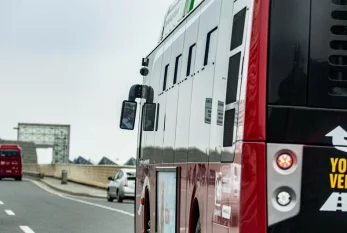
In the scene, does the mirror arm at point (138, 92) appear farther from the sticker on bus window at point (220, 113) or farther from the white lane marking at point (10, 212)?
the white lane marking at point (10, 212)

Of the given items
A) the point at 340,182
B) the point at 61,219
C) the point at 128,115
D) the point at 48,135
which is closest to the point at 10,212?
the point at 61,219

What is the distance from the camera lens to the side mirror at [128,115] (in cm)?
1240

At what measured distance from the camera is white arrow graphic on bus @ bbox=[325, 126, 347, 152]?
6.31m

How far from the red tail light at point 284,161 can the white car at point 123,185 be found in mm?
28483

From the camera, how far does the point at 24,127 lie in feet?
398

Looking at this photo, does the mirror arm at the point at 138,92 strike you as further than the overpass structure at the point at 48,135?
No

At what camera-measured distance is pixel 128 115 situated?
12.6 m

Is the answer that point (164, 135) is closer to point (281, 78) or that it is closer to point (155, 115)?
point (155, 115)

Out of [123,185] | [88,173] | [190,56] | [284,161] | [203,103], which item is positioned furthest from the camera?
[88,173]

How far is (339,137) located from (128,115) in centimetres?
653

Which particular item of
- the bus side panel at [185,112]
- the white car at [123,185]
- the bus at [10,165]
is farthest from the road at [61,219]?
the bus at [10,165]

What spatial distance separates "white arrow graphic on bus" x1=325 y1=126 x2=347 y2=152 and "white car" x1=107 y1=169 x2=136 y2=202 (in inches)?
1121

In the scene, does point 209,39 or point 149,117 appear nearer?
point 209,39

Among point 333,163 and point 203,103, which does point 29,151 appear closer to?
point 203,103
